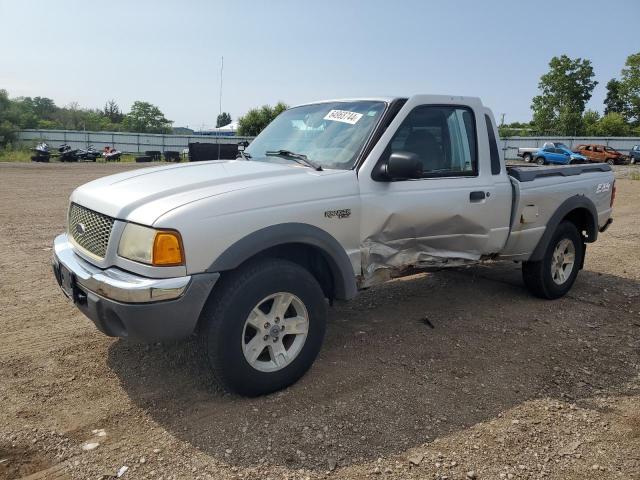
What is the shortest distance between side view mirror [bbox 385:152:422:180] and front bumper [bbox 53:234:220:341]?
1466mm

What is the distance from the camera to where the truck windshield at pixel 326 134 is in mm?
3852

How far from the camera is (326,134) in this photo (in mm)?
4059

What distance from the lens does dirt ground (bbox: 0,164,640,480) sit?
275 centimetres

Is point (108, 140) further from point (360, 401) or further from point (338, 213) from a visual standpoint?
point (360, 401)

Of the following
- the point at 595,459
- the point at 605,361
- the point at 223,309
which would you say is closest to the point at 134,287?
the point at 223,309

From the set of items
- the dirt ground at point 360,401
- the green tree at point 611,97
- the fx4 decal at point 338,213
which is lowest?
the dirt ground at point 360,401

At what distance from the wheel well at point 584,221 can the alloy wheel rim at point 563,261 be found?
272 millimetres

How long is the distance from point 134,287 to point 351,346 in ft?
6.50

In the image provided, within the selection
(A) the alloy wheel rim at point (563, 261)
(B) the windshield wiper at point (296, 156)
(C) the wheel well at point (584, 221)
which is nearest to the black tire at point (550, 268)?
(A) the alloy wheel rim at point (563, 261)

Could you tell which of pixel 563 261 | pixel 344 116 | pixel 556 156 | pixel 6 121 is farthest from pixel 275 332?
pixel 6 121

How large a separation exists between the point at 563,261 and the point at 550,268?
0.32 metres

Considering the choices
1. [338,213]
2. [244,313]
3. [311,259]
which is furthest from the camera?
[311,259]

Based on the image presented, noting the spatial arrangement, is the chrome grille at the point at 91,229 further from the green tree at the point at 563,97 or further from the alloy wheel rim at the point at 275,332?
the green tree at the point at 563,97

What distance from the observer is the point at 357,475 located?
2.65 m
